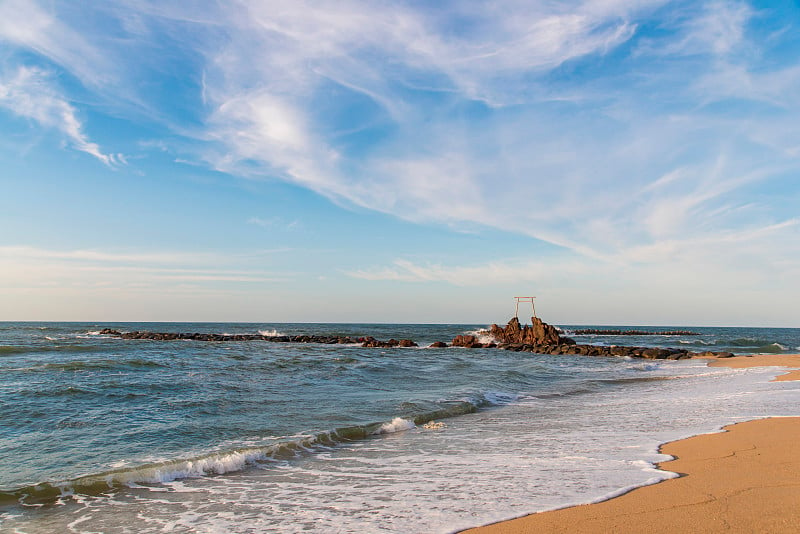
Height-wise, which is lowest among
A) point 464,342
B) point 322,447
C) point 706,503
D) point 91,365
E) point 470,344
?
point 470,344

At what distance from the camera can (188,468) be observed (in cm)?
690

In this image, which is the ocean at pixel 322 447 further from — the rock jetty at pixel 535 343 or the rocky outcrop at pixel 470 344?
the rocky outcrop at pixel 470 344

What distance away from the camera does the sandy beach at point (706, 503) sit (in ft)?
12.4

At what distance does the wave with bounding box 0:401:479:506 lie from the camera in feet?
19.6

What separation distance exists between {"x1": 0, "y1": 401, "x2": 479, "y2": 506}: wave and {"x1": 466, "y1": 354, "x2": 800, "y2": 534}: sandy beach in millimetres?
4474

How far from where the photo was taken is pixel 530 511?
4477 mm

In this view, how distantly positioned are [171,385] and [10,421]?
5.12m

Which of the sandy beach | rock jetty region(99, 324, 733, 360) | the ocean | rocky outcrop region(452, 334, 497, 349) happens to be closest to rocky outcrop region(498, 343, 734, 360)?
rock jetty region(99, 324, 733, 360)

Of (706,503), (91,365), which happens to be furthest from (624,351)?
(706,503)

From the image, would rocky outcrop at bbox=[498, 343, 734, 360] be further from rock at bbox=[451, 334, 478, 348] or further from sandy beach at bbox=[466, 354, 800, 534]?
sandy beach at bbox=[466, 354, 800, 534]

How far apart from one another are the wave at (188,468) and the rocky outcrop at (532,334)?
37026 mm

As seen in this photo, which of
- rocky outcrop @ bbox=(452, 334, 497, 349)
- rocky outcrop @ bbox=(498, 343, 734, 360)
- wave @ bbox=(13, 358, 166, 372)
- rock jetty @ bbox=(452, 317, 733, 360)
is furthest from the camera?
rocky outcrop @ bbox=(452, 334, 497, 349)

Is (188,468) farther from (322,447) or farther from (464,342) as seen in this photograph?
(464,342)

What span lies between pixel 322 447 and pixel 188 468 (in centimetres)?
220
